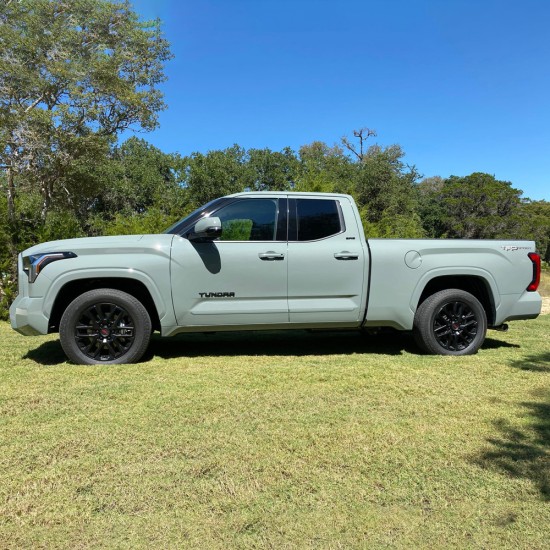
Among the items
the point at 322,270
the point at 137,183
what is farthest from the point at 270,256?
the point at 137,183

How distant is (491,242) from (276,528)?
4.35 m

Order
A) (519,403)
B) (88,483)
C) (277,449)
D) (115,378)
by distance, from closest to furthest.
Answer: (88,483), (277,449), (519,403), (115,378)

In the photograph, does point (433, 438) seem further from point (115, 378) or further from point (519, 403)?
point (115, 378)

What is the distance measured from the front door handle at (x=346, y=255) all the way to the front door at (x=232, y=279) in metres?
0.56

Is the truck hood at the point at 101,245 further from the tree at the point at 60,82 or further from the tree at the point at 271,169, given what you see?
the tree at the point at 271,169

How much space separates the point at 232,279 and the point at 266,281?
356 millimetres

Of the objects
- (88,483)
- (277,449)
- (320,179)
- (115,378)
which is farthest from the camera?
(320,179)

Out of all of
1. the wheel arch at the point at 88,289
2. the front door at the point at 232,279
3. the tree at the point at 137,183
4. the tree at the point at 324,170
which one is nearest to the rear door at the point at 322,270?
the front door at the point at 232,279

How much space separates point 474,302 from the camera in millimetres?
5301

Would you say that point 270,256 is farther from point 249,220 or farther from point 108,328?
point 108,328

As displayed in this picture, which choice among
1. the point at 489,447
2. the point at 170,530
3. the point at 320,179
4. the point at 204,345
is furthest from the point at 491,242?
the point at 320,179

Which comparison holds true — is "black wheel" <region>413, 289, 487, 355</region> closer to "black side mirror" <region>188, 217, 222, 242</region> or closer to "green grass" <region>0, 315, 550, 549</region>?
"green grass" <region>0, 315, 550, 549</region>

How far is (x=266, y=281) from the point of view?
195 inches

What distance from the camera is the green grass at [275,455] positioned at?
2.17 m
